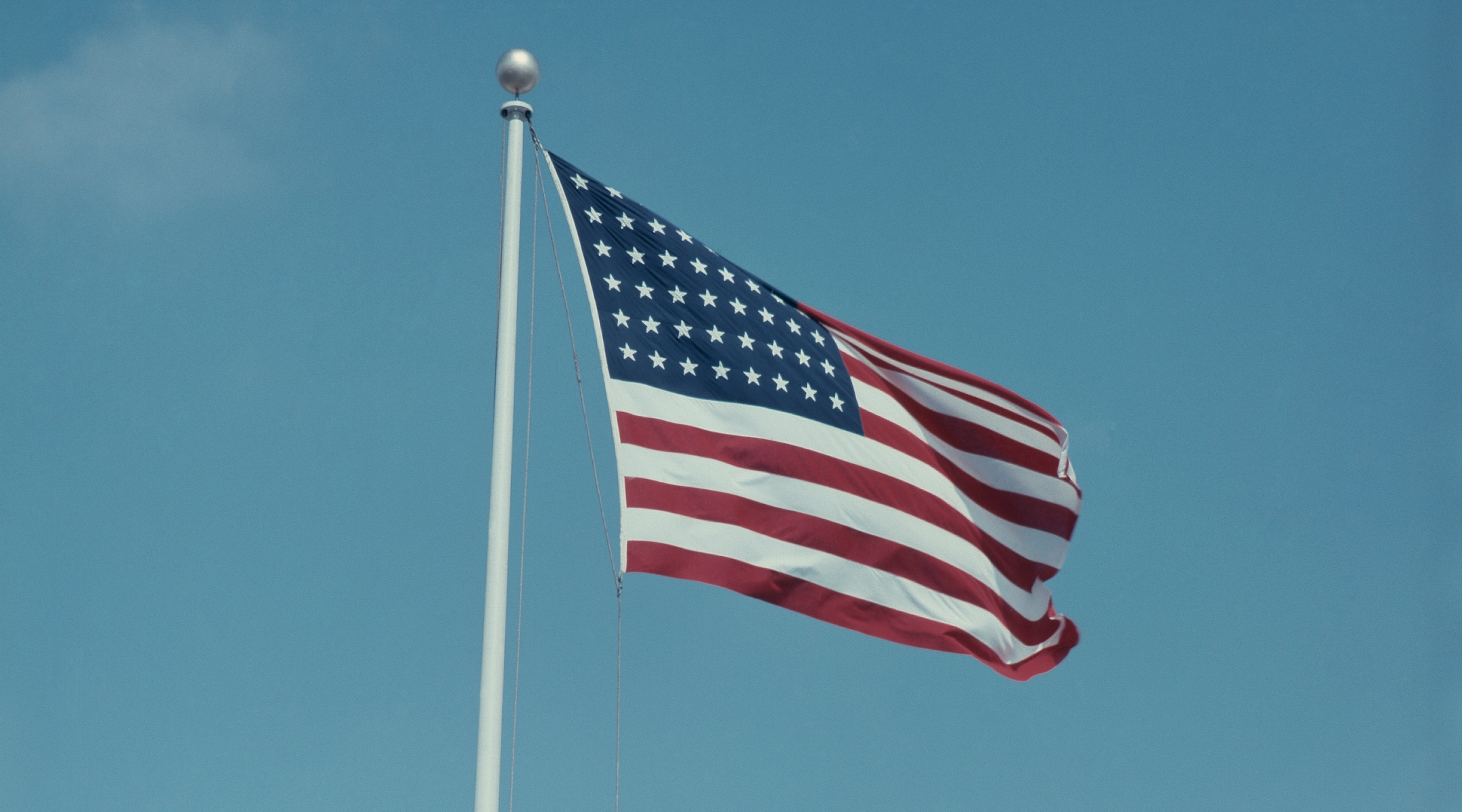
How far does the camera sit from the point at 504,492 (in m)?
11.0

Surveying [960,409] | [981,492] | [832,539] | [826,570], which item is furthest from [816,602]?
[960,409]

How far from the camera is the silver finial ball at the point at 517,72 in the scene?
12320 millimetres

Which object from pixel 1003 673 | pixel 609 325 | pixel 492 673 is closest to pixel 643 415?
pixel 609 325

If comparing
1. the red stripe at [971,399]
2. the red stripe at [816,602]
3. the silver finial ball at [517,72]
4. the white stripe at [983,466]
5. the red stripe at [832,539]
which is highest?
the silver finial ball at [517,72]

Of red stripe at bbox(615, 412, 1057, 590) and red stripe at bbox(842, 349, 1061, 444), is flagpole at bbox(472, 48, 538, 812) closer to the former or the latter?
red stripe at bbox(615, 412, 1057, 590)

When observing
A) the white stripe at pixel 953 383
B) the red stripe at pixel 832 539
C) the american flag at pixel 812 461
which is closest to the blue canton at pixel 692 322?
the american flag at pixel 812 461

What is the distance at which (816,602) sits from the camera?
13266mm

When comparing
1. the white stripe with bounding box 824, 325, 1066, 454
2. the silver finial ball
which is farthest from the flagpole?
the white stripe with bounding box 824, 325, 1066, 454

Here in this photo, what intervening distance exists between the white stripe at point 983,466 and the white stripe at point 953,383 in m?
0.34

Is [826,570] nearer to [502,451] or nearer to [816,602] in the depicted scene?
[816,602]

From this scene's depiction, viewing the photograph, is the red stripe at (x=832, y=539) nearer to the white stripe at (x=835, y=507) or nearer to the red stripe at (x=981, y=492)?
the white stripe at (x=835, y=507)

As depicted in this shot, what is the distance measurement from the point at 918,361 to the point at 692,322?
108 inches

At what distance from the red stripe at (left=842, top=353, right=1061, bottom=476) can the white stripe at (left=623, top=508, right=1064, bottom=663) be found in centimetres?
165

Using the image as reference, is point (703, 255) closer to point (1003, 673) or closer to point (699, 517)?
point (699, 517)
